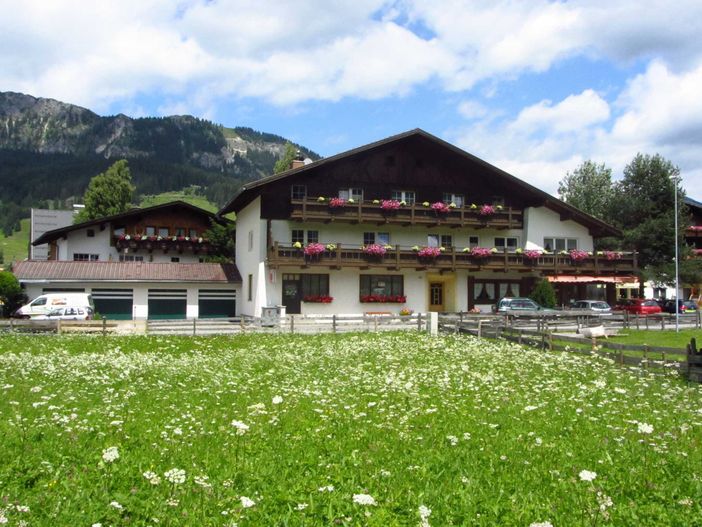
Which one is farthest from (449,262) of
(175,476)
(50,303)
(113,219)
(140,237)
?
(175,476)

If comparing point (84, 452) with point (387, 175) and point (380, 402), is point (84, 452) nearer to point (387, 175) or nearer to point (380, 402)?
point (380, 402)

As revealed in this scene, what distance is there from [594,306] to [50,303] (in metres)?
36.4

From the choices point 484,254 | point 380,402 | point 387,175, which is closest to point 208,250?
point 387,175

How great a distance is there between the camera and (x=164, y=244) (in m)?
52.1

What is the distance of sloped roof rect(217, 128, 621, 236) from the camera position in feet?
136

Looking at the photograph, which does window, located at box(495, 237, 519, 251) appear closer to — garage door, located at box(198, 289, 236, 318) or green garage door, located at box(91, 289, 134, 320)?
garage door, located at box(198, 289, 236, 318)

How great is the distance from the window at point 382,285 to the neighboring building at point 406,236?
80 millimetres

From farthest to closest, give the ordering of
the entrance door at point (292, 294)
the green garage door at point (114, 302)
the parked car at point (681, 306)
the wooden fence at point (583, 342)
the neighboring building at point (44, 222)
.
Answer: the neighboring building at point (44, 222), the parked car at point (681, 306), the green garage door at point (114, 302), the entrance door at point (292, 294), the wooden fence at point (583, 342)

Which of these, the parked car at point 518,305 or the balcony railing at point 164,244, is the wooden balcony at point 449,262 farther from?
the balcony railing at point 164,244

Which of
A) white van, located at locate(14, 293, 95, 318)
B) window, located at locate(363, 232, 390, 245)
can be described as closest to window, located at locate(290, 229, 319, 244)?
window, located at locate(363, 232, 390, 245)

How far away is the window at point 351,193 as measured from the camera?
44.3 meters

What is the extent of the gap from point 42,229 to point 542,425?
81.5 metres

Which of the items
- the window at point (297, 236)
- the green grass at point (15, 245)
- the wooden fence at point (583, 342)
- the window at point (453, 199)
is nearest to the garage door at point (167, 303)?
the window at point (297, 236)

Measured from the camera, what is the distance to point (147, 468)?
731cm
